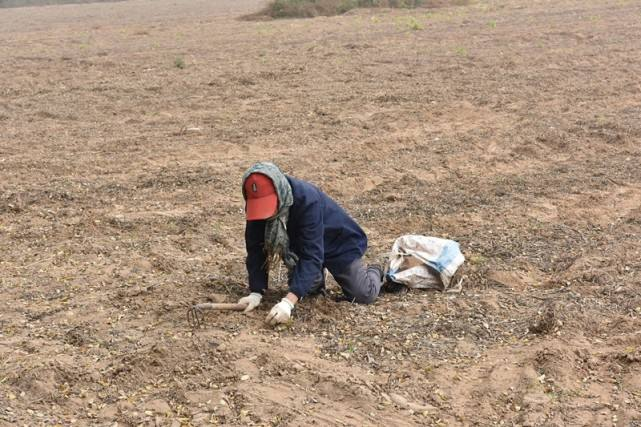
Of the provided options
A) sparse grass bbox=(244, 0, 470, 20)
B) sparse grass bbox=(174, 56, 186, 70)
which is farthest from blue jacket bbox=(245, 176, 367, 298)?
sparse grass bbox=(244, 0, 470, 20)

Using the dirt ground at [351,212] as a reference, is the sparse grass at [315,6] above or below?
above

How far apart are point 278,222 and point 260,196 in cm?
24

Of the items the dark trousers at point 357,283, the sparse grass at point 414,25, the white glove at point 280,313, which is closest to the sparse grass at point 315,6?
the sparse grass at point 414,25

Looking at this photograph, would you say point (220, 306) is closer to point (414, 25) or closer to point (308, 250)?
point (308, 250)

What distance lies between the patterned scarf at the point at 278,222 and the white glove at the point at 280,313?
0.84ft

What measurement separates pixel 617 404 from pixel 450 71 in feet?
27.7

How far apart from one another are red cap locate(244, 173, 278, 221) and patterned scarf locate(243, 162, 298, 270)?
2 centimetres

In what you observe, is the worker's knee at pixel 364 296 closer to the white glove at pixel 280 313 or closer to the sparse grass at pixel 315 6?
the white glove at pixel 280 313

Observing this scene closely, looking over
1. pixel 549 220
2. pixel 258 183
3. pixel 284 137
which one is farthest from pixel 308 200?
pixel 284 137

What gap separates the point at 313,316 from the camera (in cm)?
443

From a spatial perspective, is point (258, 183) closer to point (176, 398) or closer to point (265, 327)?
point (265, 327)

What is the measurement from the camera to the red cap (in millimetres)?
3992

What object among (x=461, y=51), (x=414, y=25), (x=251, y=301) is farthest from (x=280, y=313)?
(x=414, y=25)

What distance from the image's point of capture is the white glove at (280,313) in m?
4.21
